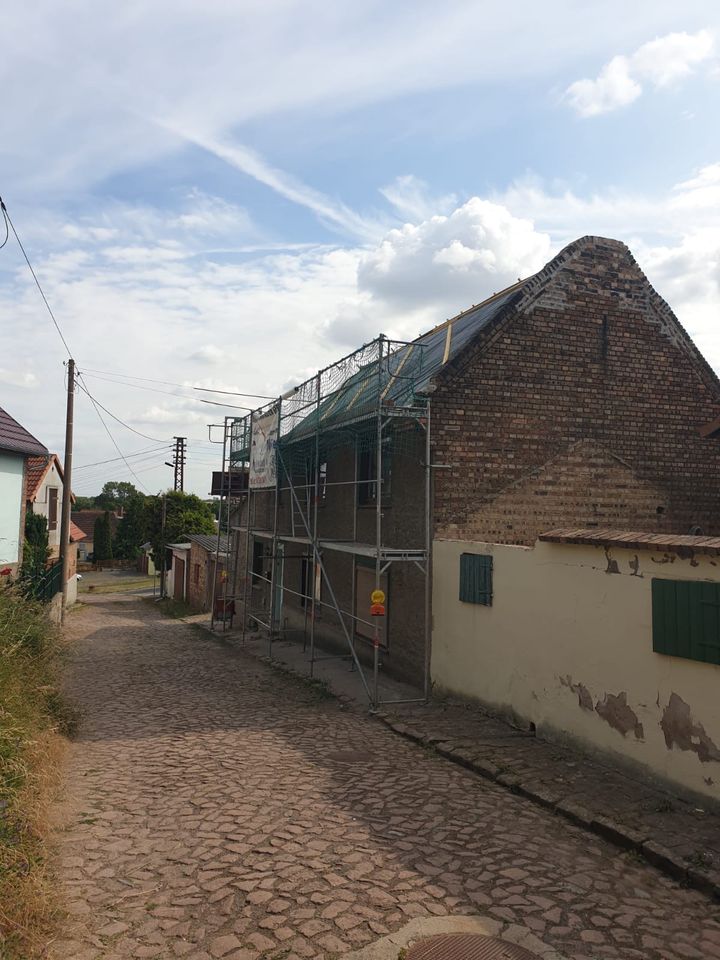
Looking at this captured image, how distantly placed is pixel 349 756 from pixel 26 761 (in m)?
3.57

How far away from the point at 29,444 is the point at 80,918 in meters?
10.5

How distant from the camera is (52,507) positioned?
28484 millimetres

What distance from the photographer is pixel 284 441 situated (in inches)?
619

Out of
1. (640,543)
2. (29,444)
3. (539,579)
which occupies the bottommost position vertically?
(539,579)

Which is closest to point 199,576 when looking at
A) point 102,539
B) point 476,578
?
point 476,578

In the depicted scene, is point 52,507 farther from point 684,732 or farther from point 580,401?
point 684,732

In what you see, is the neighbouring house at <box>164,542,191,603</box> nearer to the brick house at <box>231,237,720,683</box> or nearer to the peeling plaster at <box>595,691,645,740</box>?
the brick house at <box>231,237,720,683</box>

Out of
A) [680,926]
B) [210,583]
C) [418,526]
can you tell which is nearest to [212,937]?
[680,926]

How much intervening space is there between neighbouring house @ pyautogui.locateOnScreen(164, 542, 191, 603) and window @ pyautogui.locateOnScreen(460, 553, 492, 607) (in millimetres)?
22979

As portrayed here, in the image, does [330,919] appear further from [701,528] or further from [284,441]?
[284,441]

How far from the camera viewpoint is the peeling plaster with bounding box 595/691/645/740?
22.6ft

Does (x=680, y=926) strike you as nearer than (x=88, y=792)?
Yes

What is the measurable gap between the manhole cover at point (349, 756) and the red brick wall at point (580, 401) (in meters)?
3.78

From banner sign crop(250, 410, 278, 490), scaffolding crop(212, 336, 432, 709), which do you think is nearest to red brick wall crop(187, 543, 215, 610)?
scaffolding crop(212, 336, 432, 709)
